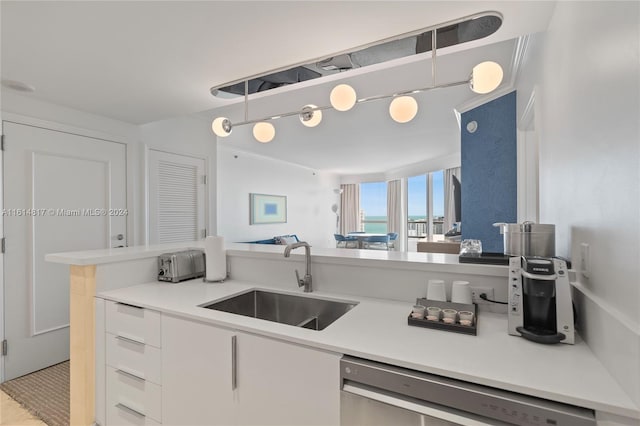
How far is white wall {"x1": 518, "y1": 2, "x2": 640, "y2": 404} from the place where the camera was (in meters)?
0.73

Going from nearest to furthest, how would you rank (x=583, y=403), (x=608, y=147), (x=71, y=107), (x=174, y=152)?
1. (x=583, y=403)
2. (x=608, y=147)
3. (x=71, y=107)
4. (x=174, y=152)

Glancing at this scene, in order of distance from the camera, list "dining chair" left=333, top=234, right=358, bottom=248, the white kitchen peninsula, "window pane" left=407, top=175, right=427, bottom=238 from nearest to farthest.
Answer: the white kitchen peninsula → "window pane" left=407, top=175, right=427, bottom=238 → "dining chair" left=333, top=234, right=358, bottom=248

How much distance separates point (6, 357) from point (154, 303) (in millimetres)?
2050

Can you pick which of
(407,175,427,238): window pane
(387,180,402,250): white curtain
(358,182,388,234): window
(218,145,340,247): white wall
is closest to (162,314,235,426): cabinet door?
(218,145,340,247): white wall

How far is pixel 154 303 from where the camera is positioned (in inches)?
59.5

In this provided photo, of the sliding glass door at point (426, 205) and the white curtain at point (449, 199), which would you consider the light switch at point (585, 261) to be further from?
the sliding glass door at point (426, 205)

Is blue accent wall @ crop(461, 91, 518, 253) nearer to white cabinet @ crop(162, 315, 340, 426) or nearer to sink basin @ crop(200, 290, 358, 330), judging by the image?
sink basin @ crop(200, 290, 358, 330)

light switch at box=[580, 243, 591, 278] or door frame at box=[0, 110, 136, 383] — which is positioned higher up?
door frame at box=[0, 110, 136, 383]

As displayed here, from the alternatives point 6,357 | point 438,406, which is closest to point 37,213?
point 6,357

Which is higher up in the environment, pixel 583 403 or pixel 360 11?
pixel 360 11

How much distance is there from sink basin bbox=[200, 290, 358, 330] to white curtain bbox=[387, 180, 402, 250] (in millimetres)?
6636

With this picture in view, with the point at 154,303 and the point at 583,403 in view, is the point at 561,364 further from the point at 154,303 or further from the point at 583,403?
the point at 154,303

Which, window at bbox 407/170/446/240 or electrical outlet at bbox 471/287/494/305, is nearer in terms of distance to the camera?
electrical outlet at bbox 471/287/494/305

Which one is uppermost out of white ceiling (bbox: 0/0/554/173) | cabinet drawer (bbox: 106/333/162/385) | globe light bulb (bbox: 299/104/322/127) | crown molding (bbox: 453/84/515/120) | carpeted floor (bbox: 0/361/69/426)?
crown molding (bbox: 453/84/515/120)
